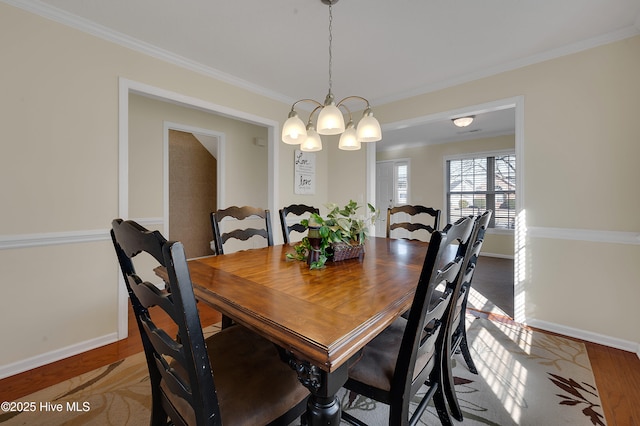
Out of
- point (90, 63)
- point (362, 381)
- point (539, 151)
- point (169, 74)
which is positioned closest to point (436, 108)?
point (539, 151)

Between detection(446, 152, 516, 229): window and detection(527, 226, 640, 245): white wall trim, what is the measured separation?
3.10 meters

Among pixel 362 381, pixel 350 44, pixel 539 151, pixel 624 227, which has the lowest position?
pixel 362 381

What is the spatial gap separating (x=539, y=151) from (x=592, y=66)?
721mm

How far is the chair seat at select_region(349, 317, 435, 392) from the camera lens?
3.44 ft

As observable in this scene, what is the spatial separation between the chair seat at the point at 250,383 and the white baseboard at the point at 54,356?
1.62m

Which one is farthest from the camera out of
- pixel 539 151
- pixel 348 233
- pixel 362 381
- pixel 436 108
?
pixel 436 108

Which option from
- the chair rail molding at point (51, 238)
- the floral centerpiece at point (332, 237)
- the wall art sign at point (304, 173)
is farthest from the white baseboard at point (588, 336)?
the chair rail molding at point (51, 238)

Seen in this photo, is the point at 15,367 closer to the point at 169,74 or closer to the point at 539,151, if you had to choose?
the point at 169,74

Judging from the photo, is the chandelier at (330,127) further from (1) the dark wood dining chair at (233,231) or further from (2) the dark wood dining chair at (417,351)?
(2) the dark wood dining chair at (417,351)

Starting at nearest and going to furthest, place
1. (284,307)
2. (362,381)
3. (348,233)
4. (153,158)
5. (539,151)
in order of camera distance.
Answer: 1. (284,307)
2. (362,381)
3. (348,233)
4. (539,151)
5. (153,158)

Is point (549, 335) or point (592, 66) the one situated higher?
point (592, 66)

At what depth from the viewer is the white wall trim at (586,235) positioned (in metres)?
2.15

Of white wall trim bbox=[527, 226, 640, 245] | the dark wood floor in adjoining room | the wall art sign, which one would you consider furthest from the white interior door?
the dark wood floor in adjoining room

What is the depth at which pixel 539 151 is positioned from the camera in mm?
→ 2516
